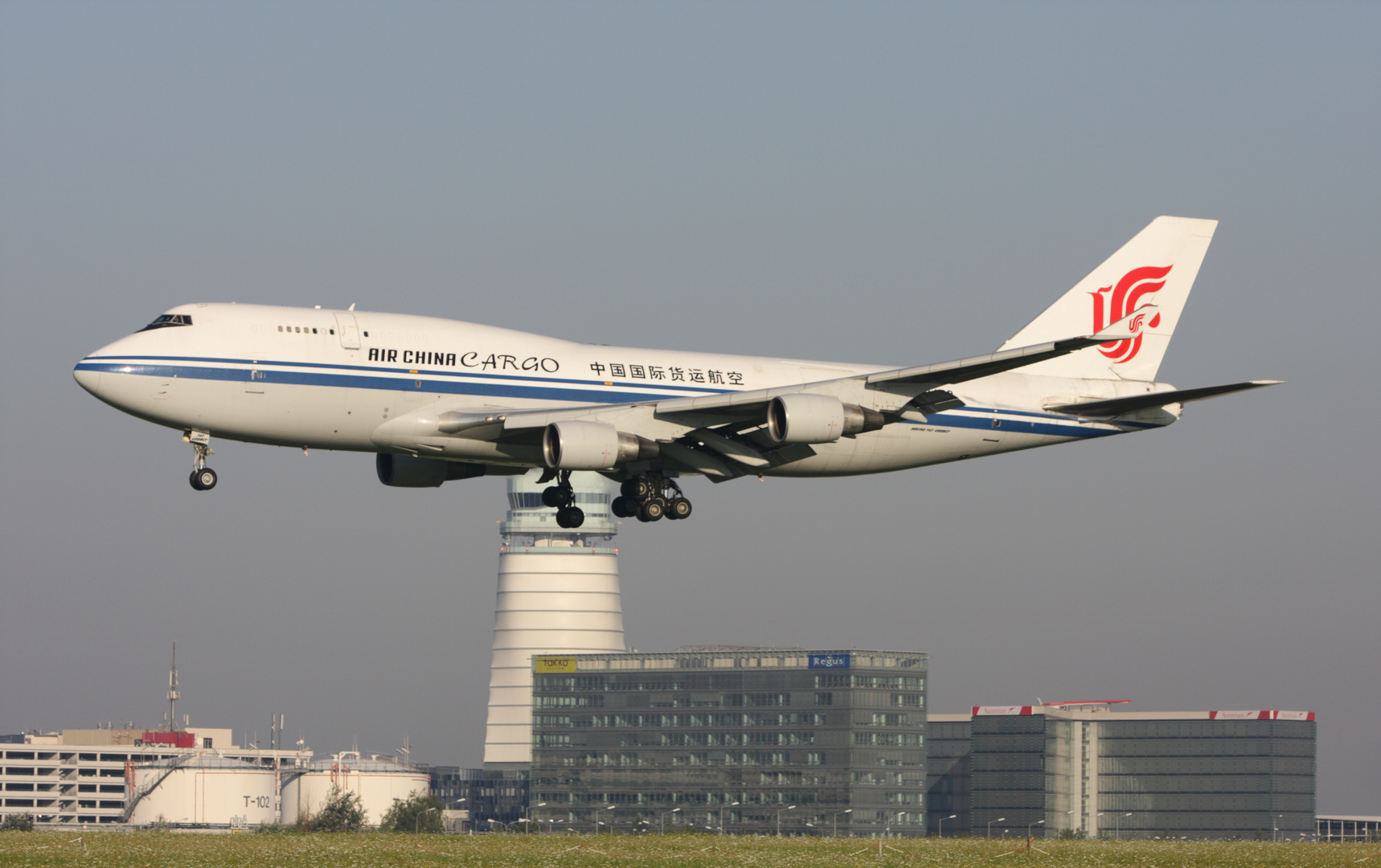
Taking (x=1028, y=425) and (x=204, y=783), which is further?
(x=204, y=783)

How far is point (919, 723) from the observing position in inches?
6093

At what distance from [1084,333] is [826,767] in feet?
323

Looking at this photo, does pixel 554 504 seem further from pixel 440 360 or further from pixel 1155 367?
pixel 1155 367

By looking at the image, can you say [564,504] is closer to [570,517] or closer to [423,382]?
[570,517]

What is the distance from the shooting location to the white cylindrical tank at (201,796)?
6545 inches

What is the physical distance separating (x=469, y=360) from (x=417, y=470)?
20.0 feet

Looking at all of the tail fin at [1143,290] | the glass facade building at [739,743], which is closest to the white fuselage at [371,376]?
the tail fin at [1143,290]

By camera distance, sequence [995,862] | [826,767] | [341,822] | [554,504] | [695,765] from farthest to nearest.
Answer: [695,765]
[826,767]
[341,822]
[554,504]
[995,862]

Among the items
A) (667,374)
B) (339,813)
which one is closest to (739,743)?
(339,813)

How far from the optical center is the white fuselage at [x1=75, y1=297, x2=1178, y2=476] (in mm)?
47281

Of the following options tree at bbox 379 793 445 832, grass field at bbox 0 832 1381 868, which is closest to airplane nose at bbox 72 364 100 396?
grass field at bbox 0 832 1381 868

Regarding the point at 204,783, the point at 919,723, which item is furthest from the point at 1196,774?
the point at 204,783

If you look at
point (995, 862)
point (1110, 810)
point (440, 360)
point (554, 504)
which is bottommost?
point (1110, 810)

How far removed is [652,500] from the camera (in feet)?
175
